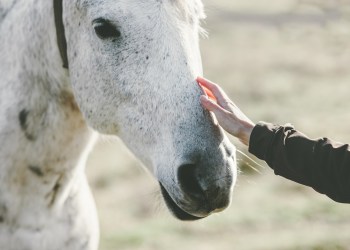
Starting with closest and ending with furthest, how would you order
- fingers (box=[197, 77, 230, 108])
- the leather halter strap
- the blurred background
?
fingers (box=[197, 77, 230, 108]) < the leather halter strap < the blurred background

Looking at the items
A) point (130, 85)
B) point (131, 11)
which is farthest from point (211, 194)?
point (131, 11)

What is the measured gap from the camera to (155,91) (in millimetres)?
2963

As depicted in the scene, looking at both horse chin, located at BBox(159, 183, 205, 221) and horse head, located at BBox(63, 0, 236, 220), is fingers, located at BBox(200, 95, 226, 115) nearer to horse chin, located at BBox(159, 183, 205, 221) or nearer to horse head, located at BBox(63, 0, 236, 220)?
horse head, located at BBox(63, 0, 236, 220)

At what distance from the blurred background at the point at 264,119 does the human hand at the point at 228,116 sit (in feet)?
1.66

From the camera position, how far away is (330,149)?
9.18 ft

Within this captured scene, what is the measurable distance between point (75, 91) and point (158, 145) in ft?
1.84

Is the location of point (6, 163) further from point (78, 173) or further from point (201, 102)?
point (201, 102)

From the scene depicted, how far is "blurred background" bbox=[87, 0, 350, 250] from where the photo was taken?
6.89 m

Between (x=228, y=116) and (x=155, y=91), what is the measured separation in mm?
334

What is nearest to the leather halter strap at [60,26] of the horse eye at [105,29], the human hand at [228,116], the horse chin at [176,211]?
the horse eye at [105,29]

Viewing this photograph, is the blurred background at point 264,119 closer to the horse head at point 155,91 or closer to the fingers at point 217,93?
the horse head at point 155,91

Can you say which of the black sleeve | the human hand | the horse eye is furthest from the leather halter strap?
the black sleeve

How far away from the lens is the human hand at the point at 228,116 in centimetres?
290

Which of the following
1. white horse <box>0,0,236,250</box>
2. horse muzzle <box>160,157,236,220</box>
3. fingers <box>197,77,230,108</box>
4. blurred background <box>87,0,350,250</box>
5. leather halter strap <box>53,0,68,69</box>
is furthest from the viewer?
blurred background <box>87,0,350,250</box>
